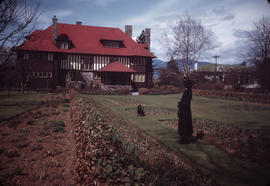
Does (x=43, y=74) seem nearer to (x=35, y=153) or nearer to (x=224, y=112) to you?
(x=224, y=112)

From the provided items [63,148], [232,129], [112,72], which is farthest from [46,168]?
[112,72]

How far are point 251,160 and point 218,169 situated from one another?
56.8 inches

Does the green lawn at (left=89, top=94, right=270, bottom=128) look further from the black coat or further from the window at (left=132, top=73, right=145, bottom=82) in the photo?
the window at (left=132, top=73, right=145, bottom=82)

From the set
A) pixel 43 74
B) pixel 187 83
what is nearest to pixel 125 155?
Result: pixel 187 83

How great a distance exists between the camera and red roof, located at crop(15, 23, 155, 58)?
31.7 m

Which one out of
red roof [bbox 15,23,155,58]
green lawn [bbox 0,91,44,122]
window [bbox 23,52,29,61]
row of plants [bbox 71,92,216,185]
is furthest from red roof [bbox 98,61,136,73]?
row of plants [bbox 71,92,216,185]

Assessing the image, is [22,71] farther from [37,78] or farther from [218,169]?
[218,169]

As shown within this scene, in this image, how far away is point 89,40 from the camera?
35531mm

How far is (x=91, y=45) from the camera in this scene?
114ft

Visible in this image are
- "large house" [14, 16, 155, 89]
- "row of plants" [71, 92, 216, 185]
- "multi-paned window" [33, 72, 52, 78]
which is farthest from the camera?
"large house" [14, 16, 155, 89]

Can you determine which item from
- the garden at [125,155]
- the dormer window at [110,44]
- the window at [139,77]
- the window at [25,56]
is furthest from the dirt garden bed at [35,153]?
the dormer window at [110,44]

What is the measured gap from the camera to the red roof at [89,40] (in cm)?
3166

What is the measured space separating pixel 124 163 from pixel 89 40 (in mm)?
35160

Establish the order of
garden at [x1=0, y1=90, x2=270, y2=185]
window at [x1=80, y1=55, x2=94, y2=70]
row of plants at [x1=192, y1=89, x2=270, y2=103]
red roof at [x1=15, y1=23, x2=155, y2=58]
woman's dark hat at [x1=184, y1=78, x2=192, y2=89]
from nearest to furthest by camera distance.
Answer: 1. garden at [x1=0, y1=90, x2=270, y2=185]
2. woman's dark hat at [x1=184, y1=78, x2=192, y2=89]
3. row of plants at [x1=192, y1=89, x2=270, y2=103]
4. red roof at [x1=15, y1=23, x2=155, y2=58]
5. window at [x1=80, y1=55, x2=94, y2=70]
